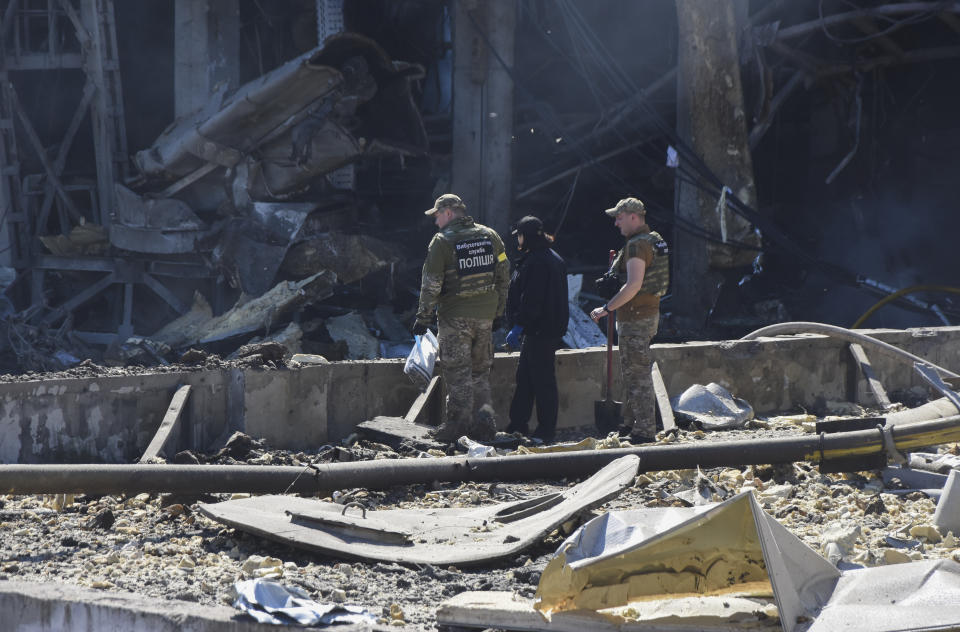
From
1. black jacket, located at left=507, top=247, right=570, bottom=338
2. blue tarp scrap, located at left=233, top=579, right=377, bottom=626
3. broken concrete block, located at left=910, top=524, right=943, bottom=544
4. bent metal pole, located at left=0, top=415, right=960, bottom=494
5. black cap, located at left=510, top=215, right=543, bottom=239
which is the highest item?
black cap, located at left=510, top=215, right=543, bottom=239

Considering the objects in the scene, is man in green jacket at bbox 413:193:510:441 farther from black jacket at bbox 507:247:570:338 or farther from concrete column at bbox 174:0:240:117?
concrete column at bbox 174:0:240:117

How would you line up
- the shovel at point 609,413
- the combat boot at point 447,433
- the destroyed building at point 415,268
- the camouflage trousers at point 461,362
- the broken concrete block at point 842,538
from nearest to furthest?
the broken concrete block at point 842,538 < the destroyed building at point 415,268 < the combat boot at point 447,433 < the camouflage trousers at point 461,362 < the shovel at point 609,413

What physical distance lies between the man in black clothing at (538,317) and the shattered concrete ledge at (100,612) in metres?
4.36

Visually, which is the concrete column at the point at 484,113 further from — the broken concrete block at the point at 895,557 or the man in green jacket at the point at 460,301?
the broken concrete block at the point at 895,557

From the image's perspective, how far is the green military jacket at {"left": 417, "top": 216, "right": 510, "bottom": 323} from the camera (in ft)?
24.9

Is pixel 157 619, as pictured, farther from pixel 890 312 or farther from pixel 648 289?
pixel 890 312

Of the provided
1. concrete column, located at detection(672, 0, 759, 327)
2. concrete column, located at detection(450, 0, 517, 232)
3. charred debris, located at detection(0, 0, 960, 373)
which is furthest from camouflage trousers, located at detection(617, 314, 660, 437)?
concrete column, located at detection(450, 0, 517, 232)

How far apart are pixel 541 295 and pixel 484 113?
6.45 metres

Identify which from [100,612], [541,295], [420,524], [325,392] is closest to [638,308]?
[541,295]

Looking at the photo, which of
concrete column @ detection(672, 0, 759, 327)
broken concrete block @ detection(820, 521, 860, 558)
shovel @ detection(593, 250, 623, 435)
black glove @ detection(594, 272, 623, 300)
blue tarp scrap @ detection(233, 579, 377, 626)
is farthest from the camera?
concrete column @ detection(672, 0, 759, 327)

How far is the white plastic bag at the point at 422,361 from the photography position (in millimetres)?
8117

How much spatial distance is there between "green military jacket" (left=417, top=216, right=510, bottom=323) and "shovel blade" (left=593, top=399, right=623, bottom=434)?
1.33 m

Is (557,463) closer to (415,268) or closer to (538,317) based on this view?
(538,317)

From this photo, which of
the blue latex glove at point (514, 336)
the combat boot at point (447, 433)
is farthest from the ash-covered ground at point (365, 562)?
the blue latex glove at point (514, 336)
